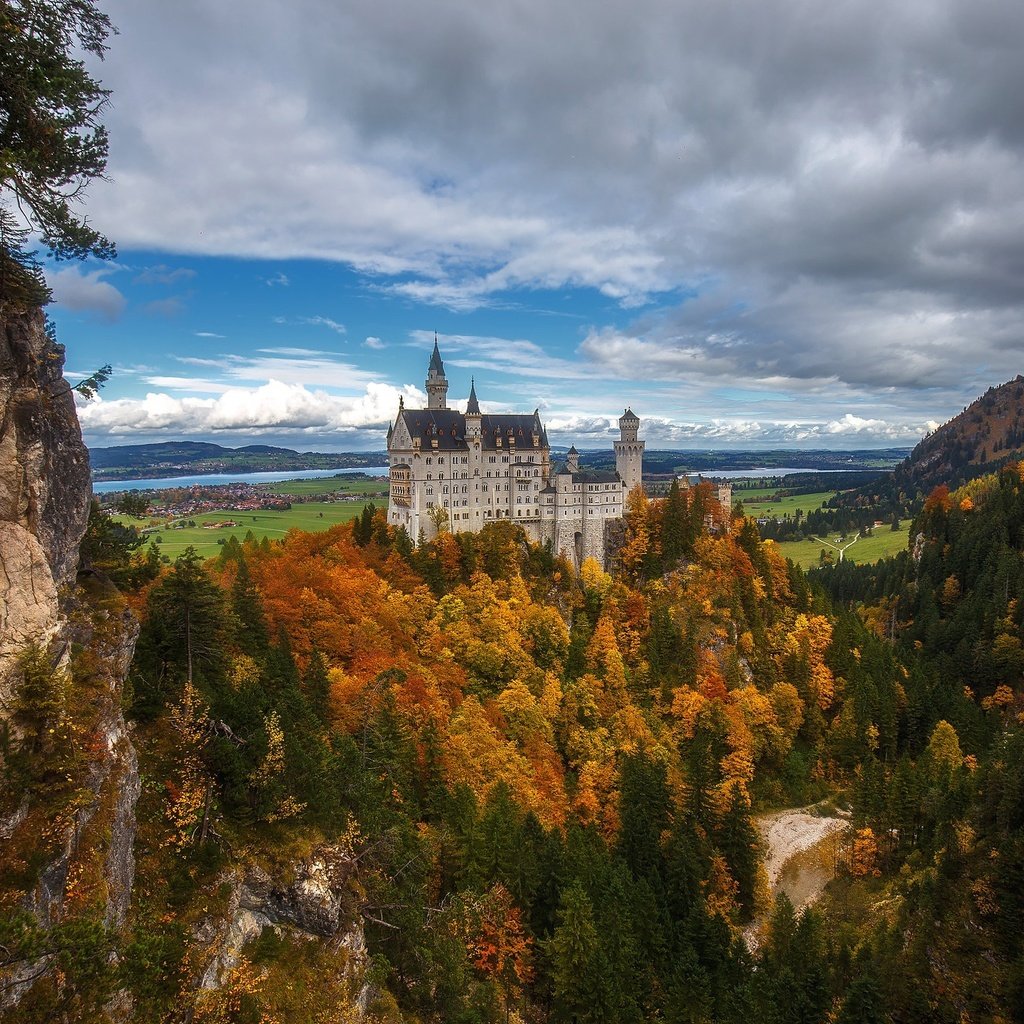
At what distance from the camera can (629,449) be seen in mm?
94688

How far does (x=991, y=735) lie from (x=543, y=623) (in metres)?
55.7

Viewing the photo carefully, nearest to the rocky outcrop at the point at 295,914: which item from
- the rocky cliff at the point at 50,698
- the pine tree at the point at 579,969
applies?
the rocky cliff at the point at 50,698

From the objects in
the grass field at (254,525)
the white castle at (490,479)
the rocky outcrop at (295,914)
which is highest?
the white castle at (490,479)

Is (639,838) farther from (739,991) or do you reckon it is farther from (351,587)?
(351,587)

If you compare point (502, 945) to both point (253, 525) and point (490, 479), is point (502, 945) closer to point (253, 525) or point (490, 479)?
point (490, 479)

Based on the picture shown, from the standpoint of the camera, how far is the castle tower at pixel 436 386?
9038 cm

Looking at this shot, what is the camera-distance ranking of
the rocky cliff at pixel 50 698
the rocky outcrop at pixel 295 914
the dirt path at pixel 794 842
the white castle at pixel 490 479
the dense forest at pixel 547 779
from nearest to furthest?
the rocky cliff at pixel 50 698 < the rocky outcrop at pixel 295 914 < the dense forest at pixel 547 779 < the dirt path at pixel 794 842 < the white castle at pixel 490 479

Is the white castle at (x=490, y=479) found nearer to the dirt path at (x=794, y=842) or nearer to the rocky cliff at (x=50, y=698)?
the dirt path at (x=794, y=842)

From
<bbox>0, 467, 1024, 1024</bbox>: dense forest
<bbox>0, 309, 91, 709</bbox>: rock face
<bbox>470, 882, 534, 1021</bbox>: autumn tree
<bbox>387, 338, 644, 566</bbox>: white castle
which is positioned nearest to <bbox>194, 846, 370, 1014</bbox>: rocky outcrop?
<bbox>0, 467, 1024, 1024</bbox>: dense forest

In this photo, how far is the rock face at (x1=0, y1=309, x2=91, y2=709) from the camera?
18.5 m

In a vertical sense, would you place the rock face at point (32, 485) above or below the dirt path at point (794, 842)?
above

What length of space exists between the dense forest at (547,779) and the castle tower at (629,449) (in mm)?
A: 6476

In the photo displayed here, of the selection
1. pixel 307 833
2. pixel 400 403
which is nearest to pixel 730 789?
pixel 307 833

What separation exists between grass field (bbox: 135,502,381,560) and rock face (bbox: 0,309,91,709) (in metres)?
66.2
